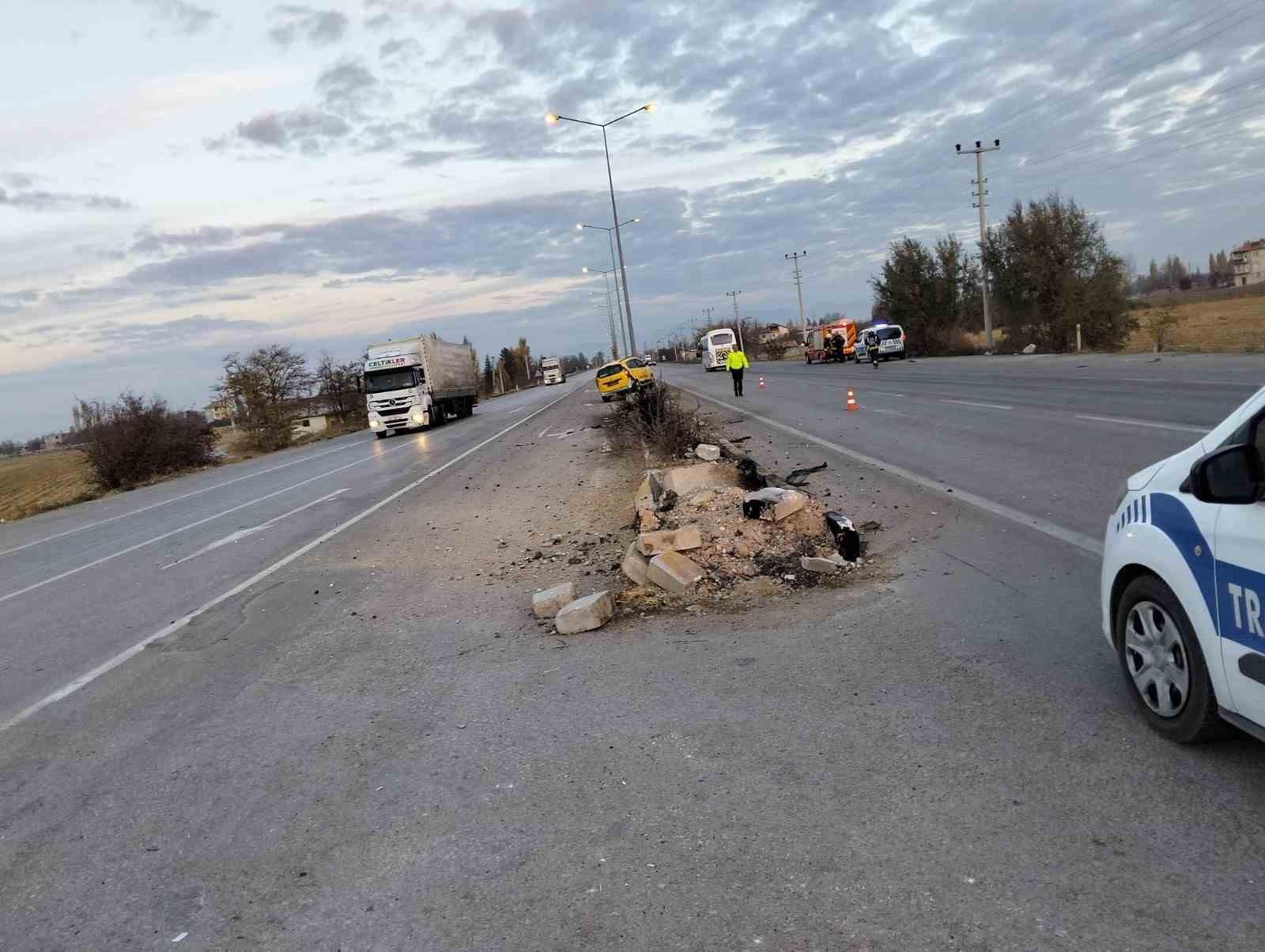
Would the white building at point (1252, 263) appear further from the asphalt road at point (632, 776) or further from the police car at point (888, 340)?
the asphalt road at point (632, 776)

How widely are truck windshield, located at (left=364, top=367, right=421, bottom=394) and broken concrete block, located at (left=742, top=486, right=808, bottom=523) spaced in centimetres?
2802

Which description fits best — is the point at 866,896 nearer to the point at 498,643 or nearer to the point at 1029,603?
the point at 1029,603

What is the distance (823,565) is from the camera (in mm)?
6941

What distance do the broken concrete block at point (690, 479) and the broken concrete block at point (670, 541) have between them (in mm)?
1930

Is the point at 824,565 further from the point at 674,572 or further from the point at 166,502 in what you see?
the point at 166,502

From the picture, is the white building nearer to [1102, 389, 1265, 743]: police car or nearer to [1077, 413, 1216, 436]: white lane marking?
[1077, 413, 1216, 436]: white lane marking

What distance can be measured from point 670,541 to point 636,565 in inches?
13.5

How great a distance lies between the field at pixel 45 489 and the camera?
27.6 metres

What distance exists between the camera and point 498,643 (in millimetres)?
6238

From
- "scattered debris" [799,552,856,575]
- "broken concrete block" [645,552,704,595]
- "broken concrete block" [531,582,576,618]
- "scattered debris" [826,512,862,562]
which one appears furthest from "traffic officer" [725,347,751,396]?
"broken concrete block" [531,582,576,618]

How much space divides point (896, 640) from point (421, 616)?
12.4 feet

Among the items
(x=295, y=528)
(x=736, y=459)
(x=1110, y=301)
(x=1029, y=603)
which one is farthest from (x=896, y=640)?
(x=1110, y=301)

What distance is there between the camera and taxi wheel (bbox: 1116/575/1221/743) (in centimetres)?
342

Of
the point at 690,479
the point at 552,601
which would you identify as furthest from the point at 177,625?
the point at 690,479
